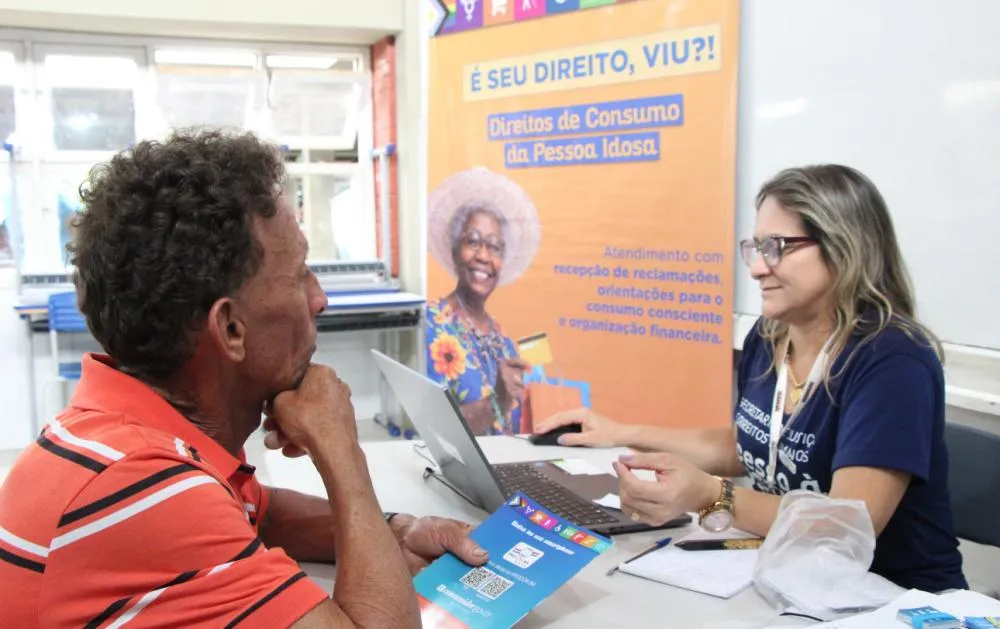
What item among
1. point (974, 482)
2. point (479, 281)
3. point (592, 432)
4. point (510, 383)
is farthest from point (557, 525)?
point (479, 281)

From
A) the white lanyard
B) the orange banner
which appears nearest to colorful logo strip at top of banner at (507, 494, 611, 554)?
the white lanyard

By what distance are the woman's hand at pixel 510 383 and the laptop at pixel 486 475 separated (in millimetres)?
1541

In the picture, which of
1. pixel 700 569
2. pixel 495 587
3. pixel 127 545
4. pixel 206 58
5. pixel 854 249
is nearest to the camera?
pixel 127 545

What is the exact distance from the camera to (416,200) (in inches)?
203

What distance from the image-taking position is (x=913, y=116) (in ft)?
7.47

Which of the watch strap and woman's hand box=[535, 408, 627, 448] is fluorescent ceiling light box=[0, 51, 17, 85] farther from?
the watch strap

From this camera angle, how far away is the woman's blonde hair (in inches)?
61.2

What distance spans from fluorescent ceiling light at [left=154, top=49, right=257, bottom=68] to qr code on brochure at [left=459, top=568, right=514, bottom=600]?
4.81m

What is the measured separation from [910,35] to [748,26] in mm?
624

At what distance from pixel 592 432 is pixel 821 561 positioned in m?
0.82

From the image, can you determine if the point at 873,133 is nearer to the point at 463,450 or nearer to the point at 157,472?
the point at 463,450

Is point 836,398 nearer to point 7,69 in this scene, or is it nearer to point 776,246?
point 776,246

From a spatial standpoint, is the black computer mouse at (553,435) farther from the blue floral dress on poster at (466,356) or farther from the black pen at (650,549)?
the blue floral dress on poster at (466,356)

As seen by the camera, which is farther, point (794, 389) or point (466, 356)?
point (466, 356)
